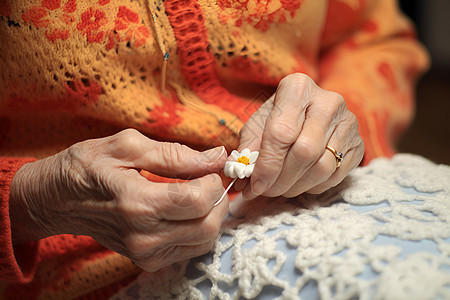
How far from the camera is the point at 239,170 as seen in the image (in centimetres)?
48

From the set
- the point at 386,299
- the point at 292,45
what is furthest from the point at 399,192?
the point at 292,45

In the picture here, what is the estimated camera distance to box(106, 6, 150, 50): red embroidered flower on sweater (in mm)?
541

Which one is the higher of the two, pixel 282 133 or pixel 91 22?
pixel 91 22

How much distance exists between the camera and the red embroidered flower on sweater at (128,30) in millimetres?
541

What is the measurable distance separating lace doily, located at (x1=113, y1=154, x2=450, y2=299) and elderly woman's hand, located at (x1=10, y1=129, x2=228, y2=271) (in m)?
0.05

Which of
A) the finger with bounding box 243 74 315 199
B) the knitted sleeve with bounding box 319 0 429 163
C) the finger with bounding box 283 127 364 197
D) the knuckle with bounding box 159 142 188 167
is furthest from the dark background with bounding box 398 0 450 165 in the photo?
the knuckle with bounding box 159 142 188 167

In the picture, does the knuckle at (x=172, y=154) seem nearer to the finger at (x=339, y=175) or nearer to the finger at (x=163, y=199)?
the finger at (x=163, y=199)

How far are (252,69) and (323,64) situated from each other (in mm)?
369

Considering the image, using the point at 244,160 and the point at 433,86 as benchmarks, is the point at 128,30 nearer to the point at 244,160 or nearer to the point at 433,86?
the point at 244,160

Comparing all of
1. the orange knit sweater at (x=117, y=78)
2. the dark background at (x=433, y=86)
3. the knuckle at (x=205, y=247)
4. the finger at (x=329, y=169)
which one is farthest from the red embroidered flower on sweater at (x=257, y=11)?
the dark background at (x=433, y=86)

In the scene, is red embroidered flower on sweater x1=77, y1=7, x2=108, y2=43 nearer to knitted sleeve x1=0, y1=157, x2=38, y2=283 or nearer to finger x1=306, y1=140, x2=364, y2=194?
knitted sleeve x1=0, y1=157, x2=38, y2=283

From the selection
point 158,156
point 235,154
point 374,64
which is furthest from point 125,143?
point 374,64

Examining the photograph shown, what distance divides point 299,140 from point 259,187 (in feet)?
0.27

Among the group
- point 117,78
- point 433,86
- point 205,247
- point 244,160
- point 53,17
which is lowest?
point 433,86
